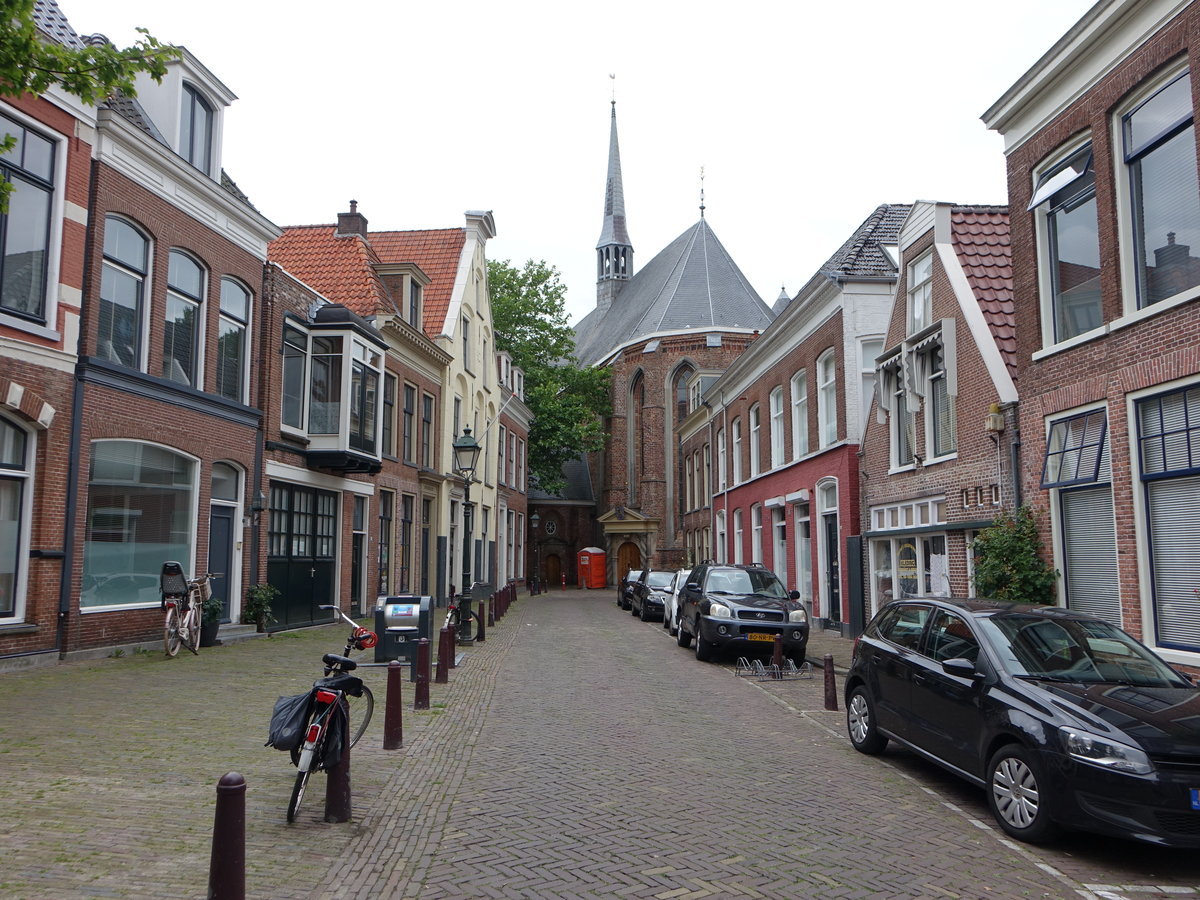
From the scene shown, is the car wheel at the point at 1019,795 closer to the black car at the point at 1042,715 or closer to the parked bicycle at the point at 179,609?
the black car at the point at 1042,715

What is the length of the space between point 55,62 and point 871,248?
57.7 ft

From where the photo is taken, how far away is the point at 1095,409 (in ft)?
35.8

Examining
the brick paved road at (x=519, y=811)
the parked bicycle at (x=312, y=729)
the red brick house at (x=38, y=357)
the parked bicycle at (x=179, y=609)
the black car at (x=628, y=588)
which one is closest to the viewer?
the brick paved road at (x=519, y=811)

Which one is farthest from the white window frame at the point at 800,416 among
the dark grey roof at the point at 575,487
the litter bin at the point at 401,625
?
the dark grey roof at the point at 575,487

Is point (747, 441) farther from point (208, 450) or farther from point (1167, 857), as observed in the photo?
point (1167, 857)

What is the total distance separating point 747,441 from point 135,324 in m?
20.0

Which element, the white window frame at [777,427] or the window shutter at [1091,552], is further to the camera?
the white window frame at [777,427]

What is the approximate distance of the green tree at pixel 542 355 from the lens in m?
46.7

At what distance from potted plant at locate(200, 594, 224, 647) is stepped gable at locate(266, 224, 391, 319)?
9805mm

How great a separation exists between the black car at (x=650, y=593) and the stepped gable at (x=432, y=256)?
33.7 ft

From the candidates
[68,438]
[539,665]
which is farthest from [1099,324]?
[68,438]

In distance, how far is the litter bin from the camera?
12.1 meters

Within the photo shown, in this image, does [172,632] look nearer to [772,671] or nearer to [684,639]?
[772,671]

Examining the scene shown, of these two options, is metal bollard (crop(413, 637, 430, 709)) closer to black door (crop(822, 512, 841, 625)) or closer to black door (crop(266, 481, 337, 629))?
black door (crop(266, 481, 337, 629))
